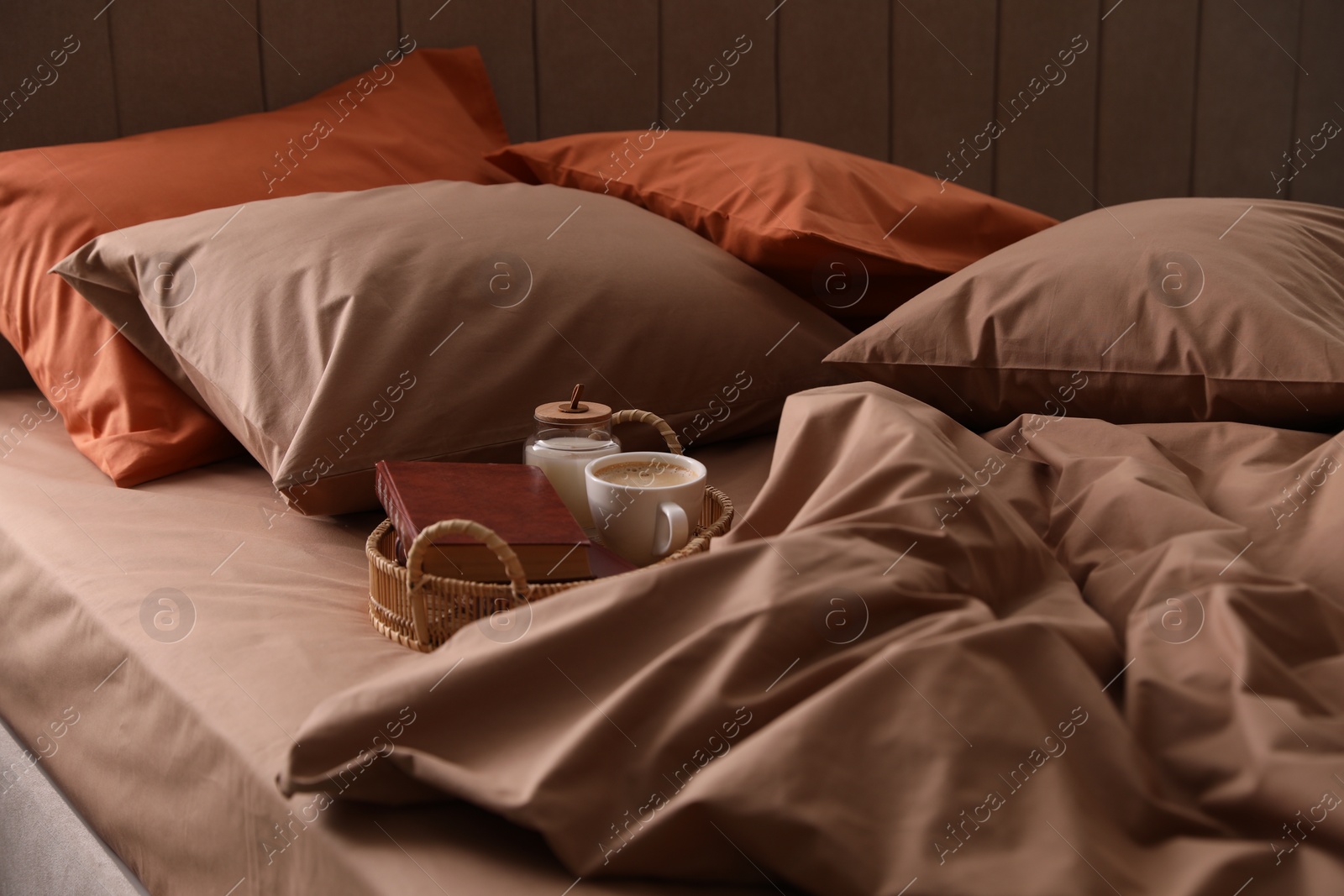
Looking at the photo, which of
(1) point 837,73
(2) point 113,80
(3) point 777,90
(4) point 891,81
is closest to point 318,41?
(2) point 113,80

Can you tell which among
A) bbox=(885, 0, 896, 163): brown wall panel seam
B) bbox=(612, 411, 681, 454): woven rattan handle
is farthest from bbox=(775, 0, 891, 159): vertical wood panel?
bbox=(612, 411, 681, 454): woven rattan handle

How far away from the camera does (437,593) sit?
68 centimetres

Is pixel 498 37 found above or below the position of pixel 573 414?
above

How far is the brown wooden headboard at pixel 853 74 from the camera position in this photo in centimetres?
140

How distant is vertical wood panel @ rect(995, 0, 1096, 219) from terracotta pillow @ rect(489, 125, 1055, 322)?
0.69 m

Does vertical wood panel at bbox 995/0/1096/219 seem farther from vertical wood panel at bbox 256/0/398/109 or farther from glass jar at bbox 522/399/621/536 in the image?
glass jar at bbox 522/399/621/536

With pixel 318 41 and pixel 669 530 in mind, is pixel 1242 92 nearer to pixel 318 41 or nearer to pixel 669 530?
pixel 318 41

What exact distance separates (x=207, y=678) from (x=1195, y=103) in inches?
83.4

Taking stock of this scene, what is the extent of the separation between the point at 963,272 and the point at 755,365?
22 centimetres

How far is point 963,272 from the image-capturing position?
3.49 ft

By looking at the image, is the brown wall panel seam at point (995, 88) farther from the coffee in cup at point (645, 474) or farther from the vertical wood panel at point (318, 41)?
the coffee in cup at point (645, 474)

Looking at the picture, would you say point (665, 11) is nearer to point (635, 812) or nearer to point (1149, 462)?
point (1149, 462)

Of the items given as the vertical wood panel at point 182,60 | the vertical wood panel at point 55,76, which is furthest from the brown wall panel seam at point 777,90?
the vertical wood panel at point 55,76

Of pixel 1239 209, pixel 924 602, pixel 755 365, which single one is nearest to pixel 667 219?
pixel 755 365
